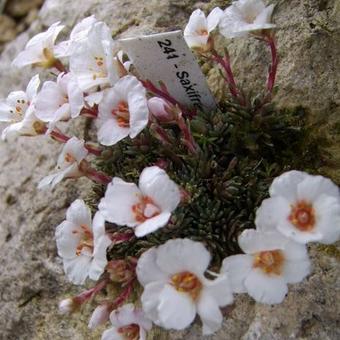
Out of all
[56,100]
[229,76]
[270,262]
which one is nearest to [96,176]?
[56,100]

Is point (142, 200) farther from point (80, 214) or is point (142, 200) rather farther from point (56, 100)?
point (56, 100)

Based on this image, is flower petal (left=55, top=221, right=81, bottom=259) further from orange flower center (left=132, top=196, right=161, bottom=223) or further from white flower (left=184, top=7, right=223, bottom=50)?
white flower (left=184, top=7, right=223, bottom=50)

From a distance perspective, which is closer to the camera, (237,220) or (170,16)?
(237,220)

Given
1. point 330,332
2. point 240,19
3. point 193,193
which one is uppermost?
point 240,19

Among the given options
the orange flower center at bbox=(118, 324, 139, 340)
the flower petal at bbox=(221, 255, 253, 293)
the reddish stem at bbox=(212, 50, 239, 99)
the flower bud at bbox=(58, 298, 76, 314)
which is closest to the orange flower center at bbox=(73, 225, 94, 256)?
the flower bud at bbox=(58, 298, 76, 314)

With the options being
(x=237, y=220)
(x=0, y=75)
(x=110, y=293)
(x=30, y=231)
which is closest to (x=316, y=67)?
(x=237, y=220)

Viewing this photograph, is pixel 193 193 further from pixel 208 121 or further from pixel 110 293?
pixel 110 293
